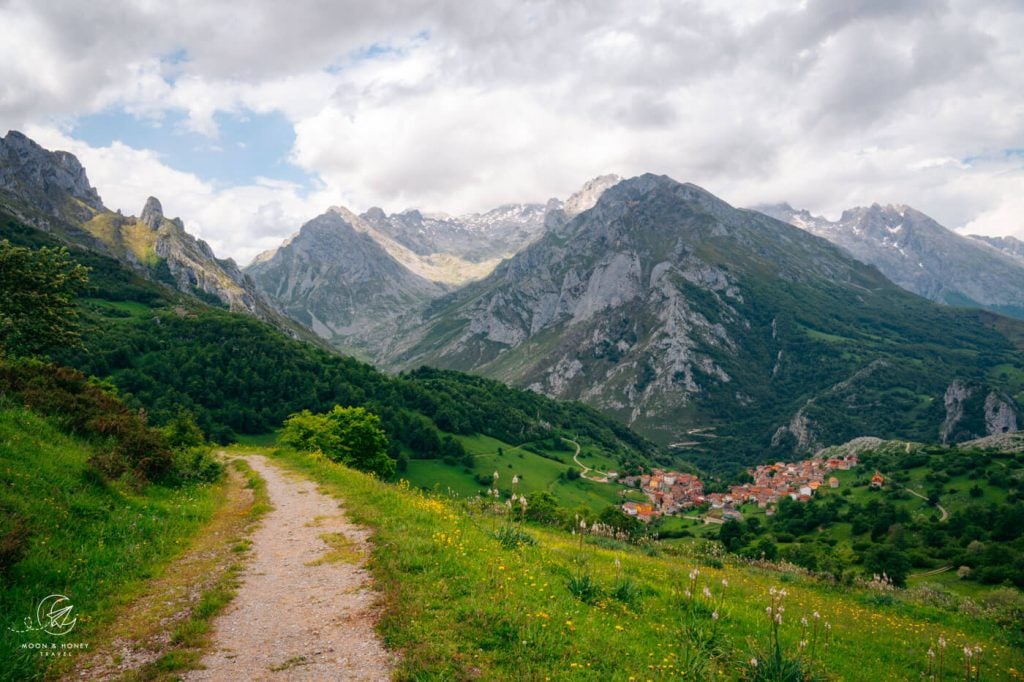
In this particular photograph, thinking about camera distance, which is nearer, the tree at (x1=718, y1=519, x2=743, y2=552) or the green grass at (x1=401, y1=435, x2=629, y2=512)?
the tree at (x1=718, y1=519, x2=743, y2=552)

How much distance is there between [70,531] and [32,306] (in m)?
16.8

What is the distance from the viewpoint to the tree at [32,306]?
74.8 ft

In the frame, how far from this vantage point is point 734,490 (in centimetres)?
15438

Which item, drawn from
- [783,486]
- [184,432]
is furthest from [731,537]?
[783,486]

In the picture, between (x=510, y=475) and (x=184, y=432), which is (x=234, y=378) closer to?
(x=510, y=475)

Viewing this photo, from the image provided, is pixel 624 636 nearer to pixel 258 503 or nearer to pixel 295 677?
pixel 295 677

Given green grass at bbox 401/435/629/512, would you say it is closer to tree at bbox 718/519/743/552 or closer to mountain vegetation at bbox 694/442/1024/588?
tree at bbox 718/519/743/552

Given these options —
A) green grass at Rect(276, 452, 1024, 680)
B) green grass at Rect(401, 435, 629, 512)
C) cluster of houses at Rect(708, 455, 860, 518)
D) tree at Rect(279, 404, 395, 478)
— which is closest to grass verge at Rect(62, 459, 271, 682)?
green grass at Rect(276, 452, 1024, 680)

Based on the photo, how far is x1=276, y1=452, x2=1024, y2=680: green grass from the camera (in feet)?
30.6

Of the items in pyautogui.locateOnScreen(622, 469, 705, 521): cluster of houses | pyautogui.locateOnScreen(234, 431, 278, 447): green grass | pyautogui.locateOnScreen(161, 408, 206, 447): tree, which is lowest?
pyautogui.locateOnScreen(622, 469, 705, 521): cluster of houses

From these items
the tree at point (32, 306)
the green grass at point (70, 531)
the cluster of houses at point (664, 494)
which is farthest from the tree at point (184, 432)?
the cluster of houses at point (664, 494)

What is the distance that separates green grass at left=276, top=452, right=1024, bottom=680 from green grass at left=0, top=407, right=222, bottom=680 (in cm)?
563

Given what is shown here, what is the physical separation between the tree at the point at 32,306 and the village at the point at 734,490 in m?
106

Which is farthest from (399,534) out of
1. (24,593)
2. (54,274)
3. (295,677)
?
(54,274)
